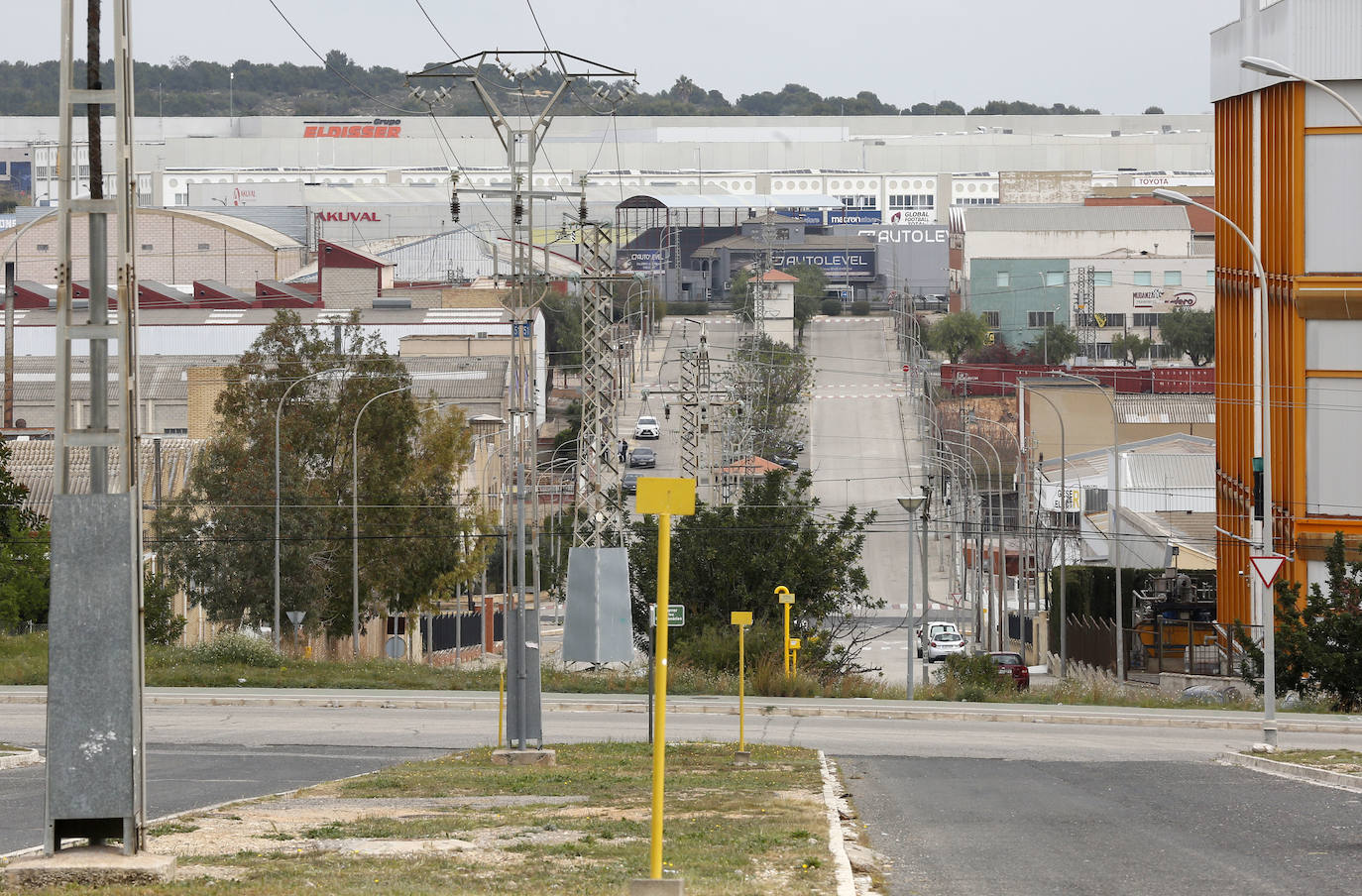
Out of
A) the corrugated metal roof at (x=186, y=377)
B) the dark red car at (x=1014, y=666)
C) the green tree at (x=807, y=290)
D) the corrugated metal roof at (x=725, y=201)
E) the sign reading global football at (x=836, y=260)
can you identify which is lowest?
the dark red car at (x=1014, y=666)

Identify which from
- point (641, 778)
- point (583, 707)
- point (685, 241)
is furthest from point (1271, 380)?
point (685, 241)

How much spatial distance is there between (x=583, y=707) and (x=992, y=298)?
99.8m

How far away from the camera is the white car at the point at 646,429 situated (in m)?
89.2

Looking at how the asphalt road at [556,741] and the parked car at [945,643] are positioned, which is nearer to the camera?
the asphalt road at [556,741]

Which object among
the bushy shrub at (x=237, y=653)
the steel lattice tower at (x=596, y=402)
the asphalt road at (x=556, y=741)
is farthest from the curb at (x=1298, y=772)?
the bushy shrub at (x=237, y=653)

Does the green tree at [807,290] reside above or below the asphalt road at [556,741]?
above

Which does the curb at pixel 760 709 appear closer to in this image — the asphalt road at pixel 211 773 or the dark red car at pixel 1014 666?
the asphalt road at pixel 211 773

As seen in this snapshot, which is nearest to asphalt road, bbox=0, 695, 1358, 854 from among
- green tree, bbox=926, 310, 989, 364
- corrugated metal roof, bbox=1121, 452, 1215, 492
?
corrugated metal roof, bbox=1121, 452, 1215, 492

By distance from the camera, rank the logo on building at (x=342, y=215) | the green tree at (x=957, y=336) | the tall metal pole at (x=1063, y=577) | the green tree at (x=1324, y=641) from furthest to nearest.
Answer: the logo on building at (x=342, y=215)
the green tree at (x=957, y=336)
the tall metal pole at (x=1063, y=577)
the green tree at (x=1324, y=641)

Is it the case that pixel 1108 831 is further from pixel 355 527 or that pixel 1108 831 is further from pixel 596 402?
pixel 355 527

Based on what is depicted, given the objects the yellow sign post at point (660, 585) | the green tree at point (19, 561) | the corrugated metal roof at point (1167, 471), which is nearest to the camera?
the yellow sign post at point (660, 585)

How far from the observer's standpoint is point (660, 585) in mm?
8758

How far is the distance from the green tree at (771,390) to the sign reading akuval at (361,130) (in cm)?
8954

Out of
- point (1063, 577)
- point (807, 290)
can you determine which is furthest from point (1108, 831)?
point (807, 290)
